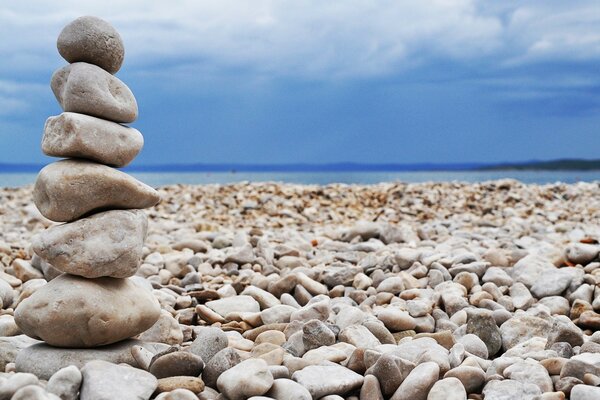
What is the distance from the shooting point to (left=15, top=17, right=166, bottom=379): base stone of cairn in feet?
11.5

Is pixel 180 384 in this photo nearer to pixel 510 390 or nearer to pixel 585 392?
pixel 510 390

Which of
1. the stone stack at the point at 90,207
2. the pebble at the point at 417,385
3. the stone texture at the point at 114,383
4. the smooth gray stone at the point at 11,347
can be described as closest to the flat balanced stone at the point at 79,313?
the stone stack at the point at 90,207

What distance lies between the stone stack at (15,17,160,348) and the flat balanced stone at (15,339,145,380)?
5 centimetres

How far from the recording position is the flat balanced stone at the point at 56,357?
135 inches

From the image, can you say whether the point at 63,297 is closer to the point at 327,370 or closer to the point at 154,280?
the point at 327,370

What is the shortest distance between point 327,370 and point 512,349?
50.5 inches

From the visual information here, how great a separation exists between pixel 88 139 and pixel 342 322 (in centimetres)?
198

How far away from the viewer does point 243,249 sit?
21.8 feet

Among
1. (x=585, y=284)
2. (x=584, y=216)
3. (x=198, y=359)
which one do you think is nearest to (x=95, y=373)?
(x=198, y=359)

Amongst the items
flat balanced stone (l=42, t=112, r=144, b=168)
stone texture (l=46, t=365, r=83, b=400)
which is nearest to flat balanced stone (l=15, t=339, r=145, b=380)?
stone texture (l=46, t=365, r=83, b=400)

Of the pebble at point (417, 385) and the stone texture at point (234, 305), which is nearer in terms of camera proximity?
the pebble at point (417, 385)

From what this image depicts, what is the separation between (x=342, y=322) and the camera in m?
4.38

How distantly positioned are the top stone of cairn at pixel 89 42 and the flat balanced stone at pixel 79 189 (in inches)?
24.2

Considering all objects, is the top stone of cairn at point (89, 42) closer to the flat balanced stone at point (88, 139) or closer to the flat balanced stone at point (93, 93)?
the flat balanced stone at point (93, 93)
